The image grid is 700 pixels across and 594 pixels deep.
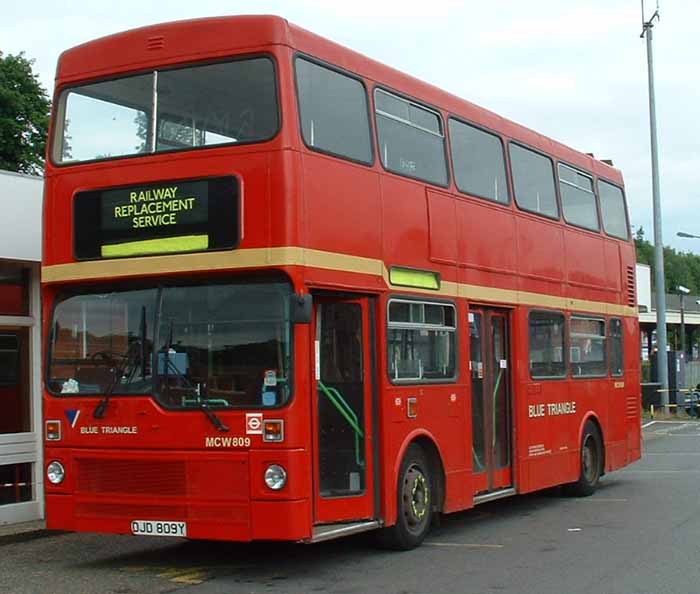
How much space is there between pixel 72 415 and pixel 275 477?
2.15 m

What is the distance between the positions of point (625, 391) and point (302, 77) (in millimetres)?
9619

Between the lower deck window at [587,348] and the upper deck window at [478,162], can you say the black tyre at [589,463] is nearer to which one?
the lower deck window at [587,348]

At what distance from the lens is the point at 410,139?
39.7ft

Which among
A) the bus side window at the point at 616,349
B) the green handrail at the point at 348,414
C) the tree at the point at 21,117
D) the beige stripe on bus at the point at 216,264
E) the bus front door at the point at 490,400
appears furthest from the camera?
the tree at the point at 21,117

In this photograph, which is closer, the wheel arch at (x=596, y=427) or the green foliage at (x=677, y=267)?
the wheel arch at (x=596, y=427)

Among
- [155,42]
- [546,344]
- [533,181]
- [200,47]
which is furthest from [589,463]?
[155,42]

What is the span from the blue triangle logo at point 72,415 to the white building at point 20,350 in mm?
3381

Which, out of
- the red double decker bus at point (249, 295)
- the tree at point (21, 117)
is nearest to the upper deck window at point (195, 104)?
the red double decker bus at point (249, 295)

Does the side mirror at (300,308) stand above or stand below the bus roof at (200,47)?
below

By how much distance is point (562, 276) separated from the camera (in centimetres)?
1578

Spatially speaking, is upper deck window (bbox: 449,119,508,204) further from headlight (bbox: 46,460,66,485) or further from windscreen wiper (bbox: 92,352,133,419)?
headlight (bbox: 46,460,66,485)

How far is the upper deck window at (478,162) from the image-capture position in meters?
13.2

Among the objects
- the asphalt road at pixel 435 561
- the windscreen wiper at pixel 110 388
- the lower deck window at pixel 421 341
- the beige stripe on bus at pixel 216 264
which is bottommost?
the asphalt road at pixel 435 561

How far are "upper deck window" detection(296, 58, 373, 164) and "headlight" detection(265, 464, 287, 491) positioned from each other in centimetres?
280
